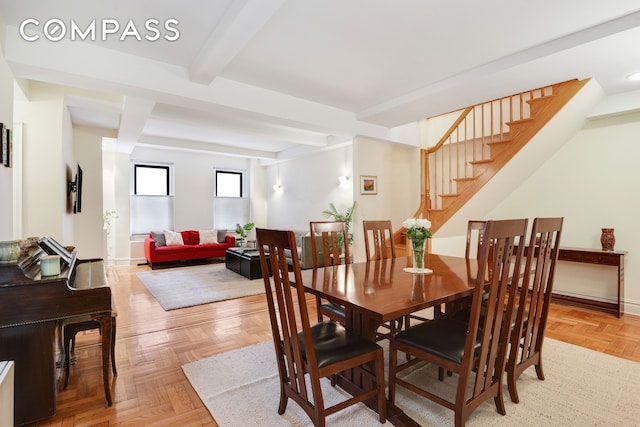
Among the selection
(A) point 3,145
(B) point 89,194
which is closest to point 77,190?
(B) point 89,194

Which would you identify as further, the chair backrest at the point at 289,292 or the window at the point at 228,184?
the window at the point at 228,184

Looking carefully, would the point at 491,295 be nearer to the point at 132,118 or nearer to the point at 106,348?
the point at 106,348

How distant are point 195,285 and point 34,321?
3238mm

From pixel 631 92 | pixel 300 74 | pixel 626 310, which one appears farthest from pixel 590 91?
pixel 300 74

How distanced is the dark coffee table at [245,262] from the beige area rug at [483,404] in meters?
2.79

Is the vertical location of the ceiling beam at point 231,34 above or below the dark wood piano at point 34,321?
above

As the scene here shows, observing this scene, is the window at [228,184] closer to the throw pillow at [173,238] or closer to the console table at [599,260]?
the throw pillow at [173,238]

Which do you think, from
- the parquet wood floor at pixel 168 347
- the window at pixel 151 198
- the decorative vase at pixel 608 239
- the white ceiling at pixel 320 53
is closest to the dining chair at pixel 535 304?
the parquet wood floor at pixel 168 347

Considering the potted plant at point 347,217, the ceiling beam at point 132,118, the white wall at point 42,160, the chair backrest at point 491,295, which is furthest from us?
the potted plant at point 347,217

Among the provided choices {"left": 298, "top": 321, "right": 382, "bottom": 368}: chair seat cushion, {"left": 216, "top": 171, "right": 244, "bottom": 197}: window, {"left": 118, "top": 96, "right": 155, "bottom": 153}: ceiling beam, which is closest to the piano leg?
{"left": 298, "top": 321, "right": 382, "bottom": 368}: chair seat cushion

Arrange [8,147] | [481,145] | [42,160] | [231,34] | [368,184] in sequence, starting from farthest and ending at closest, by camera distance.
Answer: [368,184] → [481,145] → [42,160] → [231,34] → [8,147]

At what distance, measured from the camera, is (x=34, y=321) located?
1.74 m

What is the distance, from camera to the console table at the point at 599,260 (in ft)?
11.4

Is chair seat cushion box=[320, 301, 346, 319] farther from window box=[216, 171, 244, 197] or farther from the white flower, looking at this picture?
window box=[216, 171, 244, 197]
